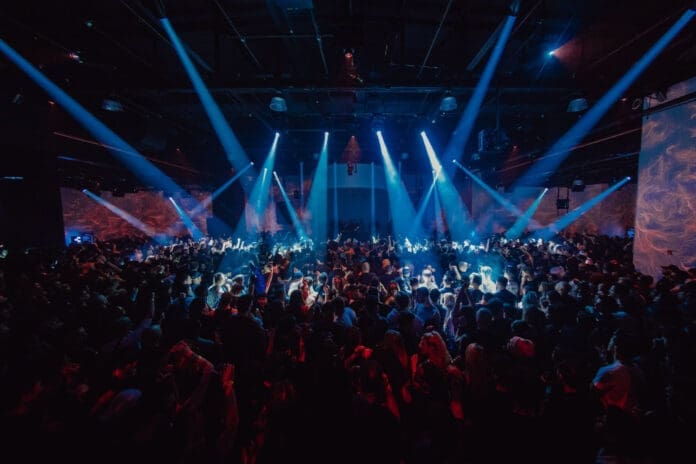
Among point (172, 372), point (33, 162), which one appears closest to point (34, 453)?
point (172, 372)

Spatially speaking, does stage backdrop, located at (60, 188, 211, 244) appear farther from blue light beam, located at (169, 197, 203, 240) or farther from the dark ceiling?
the dark ceiling

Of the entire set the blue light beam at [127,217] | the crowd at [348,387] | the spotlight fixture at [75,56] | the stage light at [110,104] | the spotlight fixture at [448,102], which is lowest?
the crowd at [348,387]

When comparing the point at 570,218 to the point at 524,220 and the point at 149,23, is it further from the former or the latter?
the point at 149,23

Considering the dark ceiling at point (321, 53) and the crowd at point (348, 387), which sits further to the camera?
the dark ceiling at point (321, 53)

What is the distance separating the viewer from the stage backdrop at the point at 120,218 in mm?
12695

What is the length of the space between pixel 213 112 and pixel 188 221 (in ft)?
27.7

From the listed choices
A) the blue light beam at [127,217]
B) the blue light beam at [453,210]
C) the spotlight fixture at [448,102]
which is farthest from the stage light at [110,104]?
the blue light beam at [453,210]

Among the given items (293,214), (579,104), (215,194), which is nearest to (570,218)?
(579,104)

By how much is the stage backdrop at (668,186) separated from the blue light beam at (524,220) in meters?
10.9

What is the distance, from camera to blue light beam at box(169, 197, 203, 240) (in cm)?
1570

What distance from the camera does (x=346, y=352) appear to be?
280cm

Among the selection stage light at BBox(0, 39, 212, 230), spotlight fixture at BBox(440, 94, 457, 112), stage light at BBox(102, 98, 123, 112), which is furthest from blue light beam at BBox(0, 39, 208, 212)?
spotlight fixture at BBox(440, 94, 457, 112)

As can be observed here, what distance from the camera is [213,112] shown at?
906 centimetres

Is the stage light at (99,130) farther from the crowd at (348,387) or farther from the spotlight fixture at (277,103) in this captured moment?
the crowd at (348,387)
